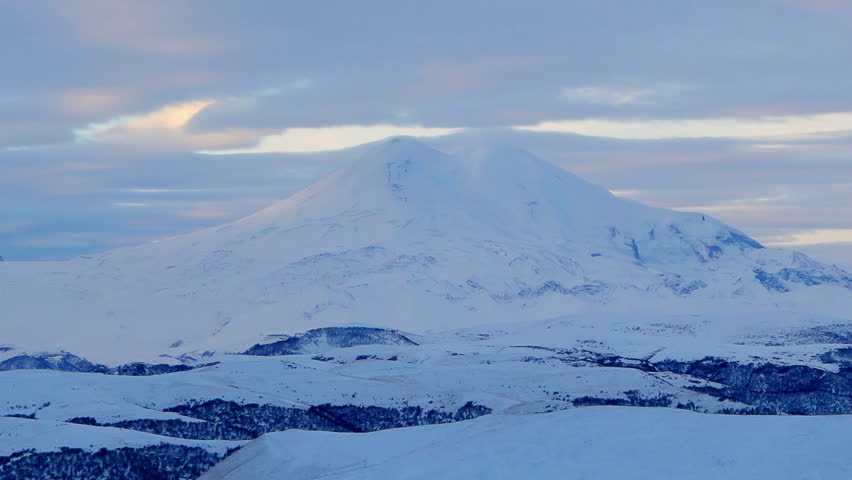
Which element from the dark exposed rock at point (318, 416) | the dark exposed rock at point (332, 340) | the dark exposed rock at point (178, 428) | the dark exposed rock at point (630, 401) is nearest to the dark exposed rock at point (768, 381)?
the dark exposed rock at point (630, 401)

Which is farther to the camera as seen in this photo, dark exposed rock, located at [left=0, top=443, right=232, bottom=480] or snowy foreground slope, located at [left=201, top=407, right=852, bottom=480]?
dark exposed rock, located at [left=0, top=443, right=232, bottom=480]

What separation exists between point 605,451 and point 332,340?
456ft

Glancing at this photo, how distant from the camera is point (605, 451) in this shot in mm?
45031

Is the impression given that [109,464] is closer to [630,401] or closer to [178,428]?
[178,428]

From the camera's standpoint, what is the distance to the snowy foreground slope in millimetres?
41781

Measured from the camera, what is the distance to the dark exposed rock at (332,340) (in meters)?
177

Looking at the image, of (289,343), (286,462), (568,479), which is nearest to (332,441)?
(286,462)

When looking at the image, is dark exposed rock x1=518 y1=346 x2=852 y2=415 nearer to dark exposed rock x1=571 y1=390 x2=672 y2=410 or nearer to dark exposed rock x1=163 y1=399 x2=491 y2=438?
dark exposed rock x1=571 y1=390 x2=672 y2=410

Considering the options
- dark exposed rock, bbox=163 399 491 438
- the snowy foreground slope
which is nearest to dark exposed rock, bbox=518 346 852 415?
dark exposed rock, bbox=163 399 491 438

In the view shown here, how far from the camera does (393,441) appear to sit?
54.4 m

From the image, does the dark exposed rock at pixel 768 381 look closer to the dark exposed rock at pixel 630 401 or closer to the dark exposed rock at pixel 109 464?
the dark exposed rock at pixel 630 401

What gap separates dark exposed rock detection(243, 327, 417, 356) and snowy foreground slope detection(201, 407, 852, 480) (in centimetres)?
12312

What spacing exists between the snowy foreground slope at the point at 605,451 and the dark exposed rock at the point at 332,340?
123m

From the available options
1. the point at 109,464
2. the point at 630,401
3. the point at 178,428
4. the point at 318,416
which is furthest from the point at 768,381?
the point at 109,464
